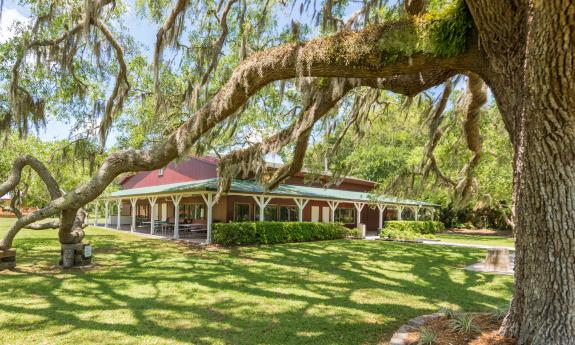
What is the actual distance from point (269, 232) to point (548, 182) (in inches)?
561

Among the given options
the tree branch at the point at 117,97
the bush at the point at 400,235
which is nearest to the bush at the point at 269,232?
the bush at the point at 400,235

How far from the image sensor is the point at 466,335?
3.72 metres

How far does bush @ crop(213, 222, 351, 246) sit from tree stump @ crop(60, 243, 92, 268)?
642 cm

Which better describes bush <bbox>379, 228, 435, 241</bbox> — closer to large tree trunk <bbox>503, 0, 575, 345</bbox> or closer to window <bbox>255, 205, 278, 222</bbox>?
window <bbox>255, 205, 278, 222</bbox>

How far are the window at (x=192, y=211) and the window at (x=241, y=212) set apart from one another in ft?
8.39

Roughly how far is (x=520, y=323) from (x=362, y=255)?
996 centimetres

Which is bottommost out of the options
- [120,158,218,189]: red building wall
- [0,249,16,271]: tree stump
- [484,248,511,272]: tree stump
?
[484,248,511,272]: tree stump

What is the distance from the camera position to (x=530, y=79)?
2.91 metres

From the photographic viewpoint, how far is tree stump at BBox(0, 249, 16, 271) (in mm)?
8811

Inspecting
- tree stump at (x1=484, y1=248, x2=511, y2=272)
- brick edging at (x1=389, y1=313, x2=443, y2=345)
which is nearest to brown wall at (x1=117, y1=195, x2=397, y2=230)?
tree stump at (x1=484, y1=248, x2=511, y2=272)

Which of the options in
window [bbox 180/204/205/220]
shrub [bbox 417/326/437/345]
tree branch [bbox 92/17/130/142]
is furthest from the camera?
window [bbox 180/204/205/220]

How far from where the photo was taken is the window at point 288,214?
21953mm

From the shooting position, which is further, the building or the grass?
the building

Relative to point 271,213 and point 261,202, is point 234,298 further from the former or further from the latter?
point 271,213
